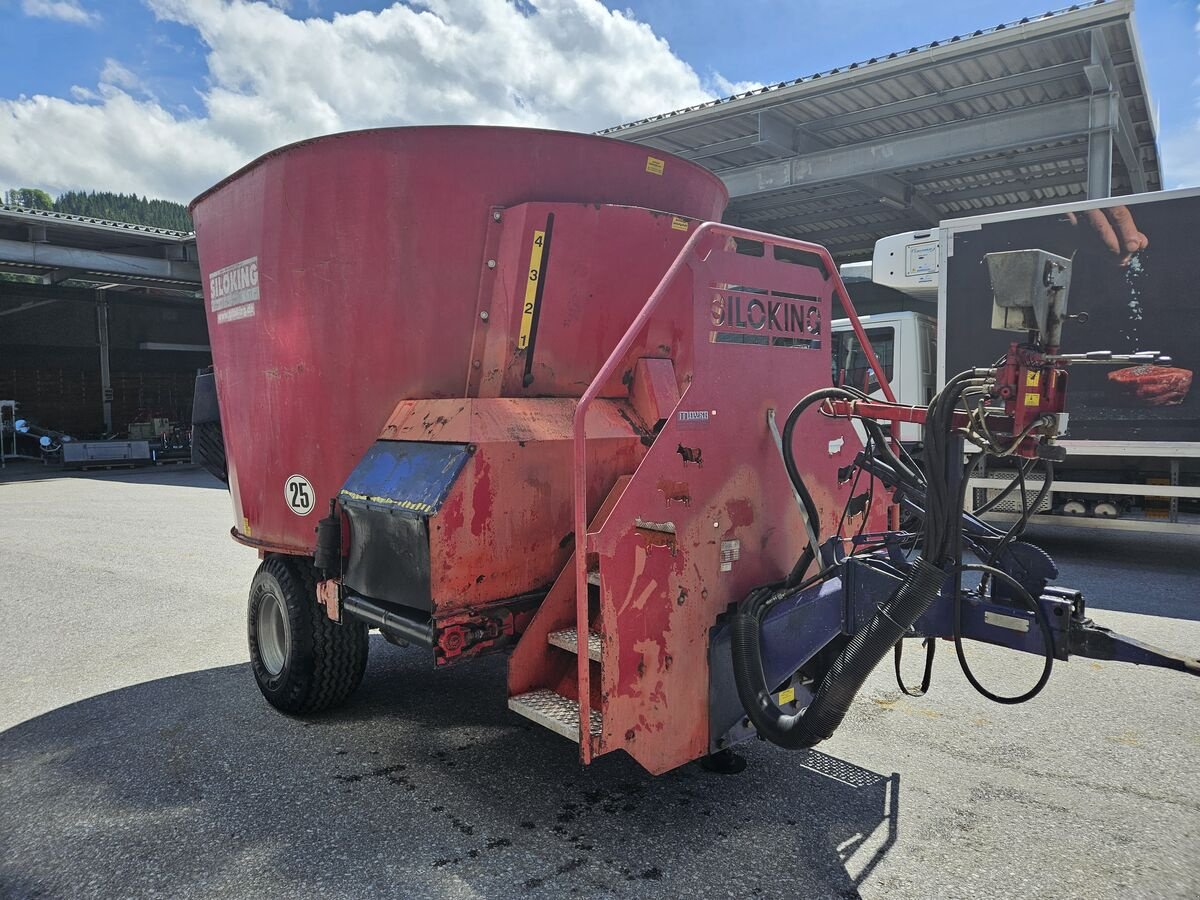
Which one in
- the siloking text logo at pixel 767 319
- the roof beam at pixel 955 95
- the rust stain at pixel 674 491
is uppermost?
the roof beam at pixel 955 95

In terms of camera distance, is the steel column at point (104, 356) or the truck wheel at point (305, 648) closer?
the truck wheel at point (305, 648)

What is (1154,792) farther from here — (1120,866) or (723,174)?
(723,174)

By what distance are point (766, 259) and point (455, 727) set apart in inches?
104

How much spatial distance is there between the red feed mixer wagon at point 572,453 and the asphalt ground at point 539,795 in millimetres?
368

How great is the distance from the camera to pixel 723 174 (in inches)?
493

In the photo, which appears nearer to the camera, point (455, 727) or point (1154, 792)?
point (1154, 792)

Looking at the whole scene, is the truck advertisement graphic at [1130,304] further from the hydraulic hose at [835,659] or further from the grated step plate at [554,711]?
the grated step plate at [554,711]

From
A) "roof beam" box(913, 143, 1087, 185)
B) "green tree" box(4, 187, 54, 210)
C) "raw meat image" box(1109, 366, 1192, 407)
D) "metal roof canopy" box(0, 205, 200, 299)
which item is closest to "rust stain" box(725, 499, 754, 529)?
"raw meat image" box(1109, 366, 1192, 407)

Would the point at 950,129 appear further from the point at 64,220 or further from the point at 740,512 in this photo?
the point at 64,220

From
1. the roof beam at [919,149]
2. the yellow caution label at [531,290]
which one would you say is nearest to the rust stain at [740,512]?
the yellow caution label at [531,290]

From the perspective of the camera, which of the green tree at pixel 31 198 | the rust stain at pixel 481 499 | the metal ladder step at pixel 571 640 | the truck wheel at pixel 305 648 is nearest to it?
the metal ladder step at pixel 571 640

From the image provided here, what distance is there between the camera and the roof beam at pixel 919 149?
9.65m

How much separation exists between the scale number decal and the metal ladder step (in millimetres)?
1398

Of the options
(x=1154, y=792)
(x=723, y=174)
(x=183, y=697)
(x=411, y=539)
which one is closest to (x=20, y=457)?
(x=723, y=174)
